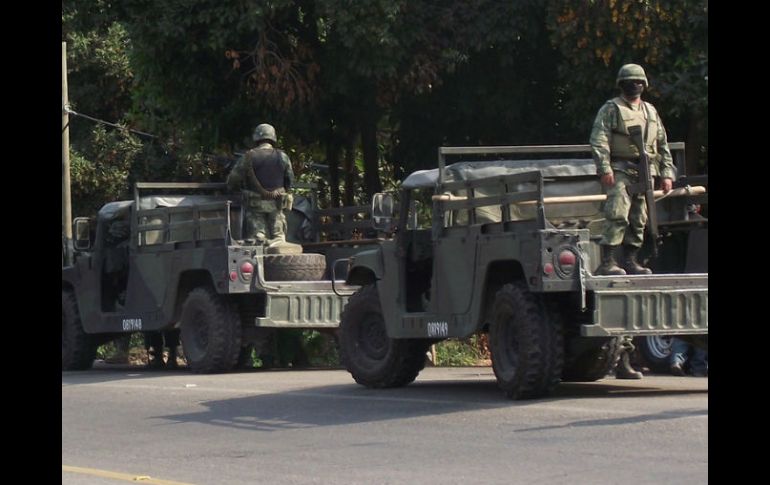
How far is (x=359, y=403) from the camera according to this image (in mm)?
13477

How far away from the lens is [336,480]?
30.2 ft

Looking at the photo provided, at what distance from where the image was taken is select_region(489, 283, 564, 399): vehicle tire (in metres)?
12.5

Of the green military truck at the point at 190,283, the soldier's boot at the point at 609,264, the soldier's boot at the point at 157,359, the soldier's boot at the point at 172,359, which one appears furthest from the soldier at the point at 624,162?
the soldier's boot at the point at 157,359

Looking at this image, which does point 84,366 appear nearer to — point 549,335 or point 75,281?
point 75,281

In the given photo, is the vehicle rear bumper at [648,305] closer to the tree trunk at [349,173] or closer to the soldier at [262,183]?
the soldier at [262,183]

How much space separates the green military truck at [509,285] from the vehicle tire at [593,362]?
1cm

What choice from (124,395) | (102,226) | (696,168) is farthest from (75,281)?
(696,168)

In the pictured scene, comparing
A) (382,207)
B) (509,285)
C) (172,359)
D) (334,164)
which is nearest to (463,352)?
(334,164)

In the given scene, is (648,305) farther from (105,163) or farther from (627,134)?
(105,163)

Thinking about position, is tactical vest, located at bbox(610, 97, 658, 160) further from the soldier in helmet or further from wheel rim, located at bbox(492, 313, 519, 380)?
wheel rim, located at bbox(492, 313, 519, 380)

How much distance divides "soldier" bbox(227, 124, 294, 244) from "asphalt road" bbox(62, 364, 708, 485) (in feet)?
9.83

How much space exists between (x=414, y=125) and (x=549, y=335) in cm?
1137

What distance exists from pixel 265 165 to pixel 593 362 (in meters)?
5.86

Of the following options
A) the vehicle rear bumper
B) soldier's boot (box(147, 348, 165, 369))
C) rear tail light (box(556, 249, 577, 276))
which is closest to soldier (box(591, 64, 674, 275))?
the vehicle rear bumper
